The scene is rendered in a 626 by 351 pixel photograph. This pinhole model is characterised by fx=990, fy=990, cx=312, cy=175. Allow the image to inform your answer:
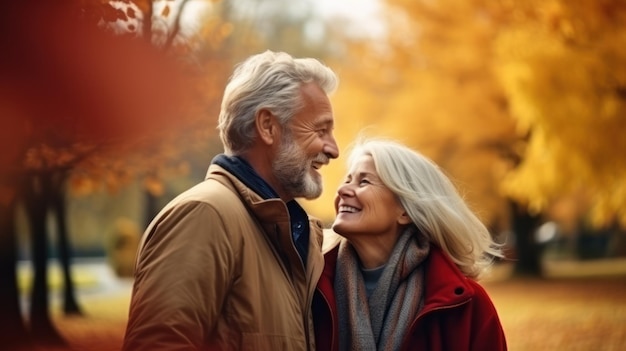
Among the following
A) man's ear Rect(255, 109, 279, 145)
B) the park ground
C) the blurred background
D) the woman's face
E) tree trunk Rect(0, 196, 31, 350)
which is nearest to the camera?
man's ear Rect(255, 109, 279, 145)

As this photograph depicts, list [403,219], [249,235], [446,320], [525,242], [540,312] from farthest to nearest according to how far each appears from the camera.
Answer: [525,242] → [540,312] → [403,219] → [446,320] → [249,235]

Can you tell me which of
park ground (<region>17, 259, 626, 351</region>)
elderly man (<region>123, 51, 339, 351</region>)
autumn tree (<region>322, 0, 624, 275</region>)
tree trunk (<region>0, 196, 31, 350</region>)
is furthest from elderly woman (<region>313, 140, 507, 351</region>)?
autumn tree (<region>322, 0, 624, 275</region>)

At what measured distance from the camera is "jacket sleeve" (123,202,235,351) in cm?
328

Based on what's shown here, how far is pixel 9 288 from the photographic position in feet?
36.1

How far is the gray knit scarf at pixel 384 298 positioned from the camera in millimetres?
4027

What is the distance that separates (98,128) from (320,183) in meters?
3.82

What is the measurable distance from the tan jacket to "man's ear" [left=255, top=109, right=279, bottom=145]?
23 cm

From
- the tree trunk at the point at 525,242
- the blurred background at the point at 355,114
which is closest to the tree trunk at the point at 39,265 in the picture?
the blurred background at the point at 355,114

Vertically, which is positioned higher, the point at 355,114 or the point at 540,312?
the point at 355,114

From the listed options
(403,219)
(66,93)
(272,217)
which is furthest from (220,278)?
(66,93)

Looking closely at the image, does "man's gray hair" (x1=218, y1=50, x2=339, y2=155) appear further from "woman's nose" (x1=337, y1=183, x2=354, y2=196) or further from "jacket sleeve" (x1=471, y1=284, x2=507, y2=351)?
"jacket sleeve" (x1=471, y1=284, x2=507, y2=351)

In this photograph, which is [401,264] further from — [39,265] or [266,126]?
[39,265]

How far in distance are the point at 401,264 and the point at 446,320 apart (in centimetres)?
33

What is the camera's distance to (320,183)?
4.11m
